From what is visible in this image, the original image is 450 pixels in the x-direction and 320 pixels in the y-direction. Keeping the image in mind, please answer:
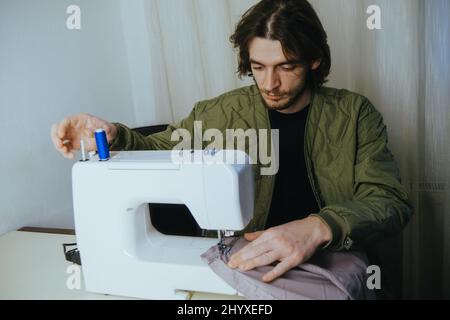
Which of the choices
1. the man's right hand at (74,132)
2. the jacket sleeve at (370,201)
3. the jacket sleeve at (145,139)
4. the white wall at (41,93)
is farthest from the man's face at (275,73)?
the white wall at (41,93)

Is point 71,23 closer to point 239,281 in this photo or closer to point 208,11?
point 208,11

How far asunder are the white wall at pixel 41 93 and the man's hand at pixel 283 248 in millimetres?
833

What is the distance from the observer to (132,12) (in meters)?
1.69

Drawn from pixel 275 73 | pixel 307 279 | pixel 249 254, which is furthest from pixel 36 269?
pixel 275 73

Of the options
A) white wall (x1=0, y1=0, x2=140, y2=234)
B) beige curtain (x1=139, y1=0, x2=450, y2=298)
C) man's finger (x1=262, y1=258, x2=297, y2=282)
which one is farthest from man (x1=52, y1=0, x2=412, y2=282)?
white wall (x1=0, y1=0, x2=140, y2=234)

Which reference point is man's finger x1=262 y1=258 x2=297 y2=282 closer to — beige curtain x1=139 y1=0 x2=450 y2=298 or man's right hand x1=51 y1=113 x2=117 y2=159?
man's right hand x1=51 y1=113 x2=117 y2=159

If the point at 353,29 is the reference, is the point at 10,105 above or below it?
below

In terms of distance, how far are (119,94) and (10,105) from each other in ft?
1.77

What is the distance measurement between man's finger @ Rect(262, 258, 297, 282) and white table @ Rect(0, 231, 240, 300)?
0.09 meters

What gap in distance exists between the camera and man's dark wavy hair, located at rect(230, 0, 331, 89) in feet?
3.30

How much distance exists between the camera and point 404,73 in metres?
1.30
